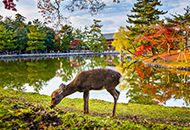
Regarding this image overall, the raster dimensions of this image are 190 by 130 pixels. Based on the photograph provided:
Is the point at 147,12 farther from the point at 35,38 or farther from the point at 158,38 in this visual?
the point at 35,38

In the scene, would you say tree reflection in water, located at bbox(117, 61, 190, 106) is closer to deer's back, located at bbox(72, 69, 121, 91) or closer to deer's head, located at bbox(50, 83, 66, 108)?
deer's back, located at bbox(72, 69, 121, 91)

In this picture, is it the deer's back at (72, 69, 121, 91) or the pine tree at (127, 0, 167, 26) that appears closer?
the deer's back at (72, 69, 121, 91)

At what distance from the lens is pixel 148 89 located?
17.6m

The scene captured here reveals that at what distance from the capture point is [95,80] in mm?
8477

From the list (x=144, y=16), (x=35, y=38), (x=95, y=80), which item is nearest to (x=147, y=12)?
(x=144, y=16)

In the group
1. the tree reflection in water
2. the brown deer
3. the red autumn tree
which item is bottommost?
the tree reflection in water

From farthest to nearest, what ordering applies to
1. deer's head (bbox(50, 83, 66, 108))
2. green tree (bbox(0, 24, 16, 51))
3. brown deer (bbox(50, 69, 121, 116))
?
1. green tree (bbox(0, 24, 16, 51))
2. brown deer (bbox(50, 69, 121, 116))
3. deer's head (bbox(50, 83, 66, 108))

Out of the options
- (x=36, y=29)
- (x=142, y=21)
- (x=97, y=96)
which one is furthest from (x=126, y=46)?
(x=97, y=96)

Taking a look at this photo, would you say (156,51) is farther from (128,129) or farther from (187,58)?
(128,129)

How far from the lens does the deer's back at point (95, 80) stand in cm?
838

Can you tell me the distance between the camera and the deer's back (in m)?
8.38

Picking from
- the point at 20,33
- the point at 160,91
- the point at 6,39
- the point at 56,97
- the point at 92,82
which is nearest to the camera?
the point at 56,97

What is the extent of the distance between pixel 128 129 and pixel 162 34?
27966 mm

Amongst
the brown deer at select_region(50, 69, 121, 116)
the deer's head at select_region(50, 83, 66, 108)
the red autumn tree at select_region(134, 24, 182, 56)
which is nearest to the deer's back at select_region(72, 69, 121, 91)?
the brown deer at select_region(50, 69, 121, 116)
